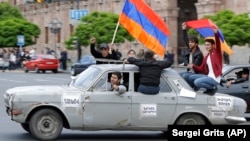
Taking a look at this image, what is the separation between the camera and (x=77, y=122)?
1350cm

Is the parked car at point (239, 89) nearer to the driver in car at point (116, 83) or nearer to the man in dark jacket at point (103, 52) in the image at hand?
the man in dark jacket at point (103, 52)

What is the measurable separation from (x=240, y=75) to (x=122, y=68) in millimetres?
4895

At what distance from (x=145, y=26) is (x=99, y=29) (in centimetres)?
3802

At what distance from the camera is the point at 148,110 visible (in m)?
13.6

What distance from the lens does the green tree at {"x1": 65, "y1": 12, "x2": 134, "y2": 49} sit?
174 feet

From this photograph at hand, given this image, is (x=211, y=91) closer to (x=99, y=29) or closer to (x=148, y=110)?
(x=148, y=110)

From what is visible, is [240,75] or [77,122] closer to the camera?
[77,122]

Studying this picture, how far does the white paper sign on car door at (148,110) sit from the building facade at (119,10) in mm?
32981

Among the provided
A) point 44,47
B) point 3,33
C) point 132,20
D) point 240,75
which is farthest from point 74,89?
point 44,47

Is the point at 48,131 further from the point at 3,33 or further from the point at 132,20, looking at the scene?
the point at 3,33

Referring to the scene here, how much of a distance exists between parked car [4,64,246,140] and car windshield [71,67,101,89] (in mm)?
26

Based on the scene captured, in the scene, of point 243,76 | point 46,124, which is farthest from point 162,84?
point 243,76

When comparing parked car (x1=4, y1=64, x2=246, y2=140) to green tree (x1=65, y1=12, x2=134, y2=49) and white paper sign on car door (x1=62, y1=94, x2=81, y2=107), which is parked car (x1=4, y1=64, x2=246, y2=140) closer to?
white paper sign on car door (x1=62, y1=94, x2=81, y2=107)

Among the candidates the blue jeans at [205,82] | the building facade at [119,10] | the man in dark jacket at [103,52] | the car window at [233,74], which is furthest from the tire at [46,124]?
the building facade at [119,10]
